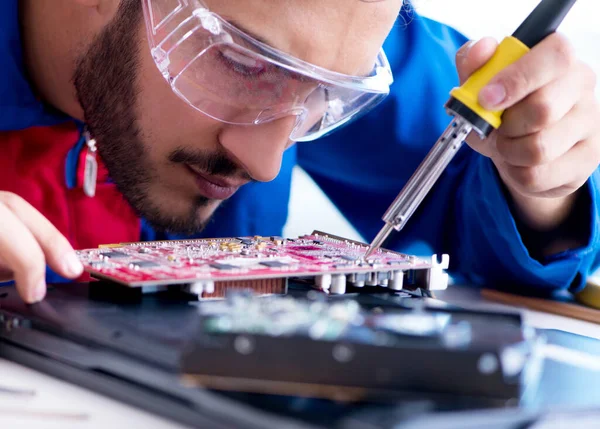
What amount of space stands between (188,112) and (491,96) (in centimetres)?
53

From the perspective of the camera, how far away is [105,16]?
4.01 ft

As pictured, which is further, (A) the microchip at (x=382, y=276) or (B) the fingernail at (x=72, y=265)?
(A) the microchip at (x=382, y=276)

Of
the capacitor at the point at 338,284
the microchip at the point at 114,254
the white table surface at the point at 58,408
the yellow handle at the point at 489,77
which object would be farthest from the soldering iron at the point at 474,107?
the white table surface at the point at 58,408

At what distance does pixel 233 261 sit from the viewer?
34.6 inches

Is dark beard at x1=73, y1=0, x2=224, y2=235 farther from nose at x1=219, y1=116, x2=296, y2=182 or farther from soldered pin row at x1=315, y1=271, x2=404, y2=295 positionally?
soldered pin row at x1=315, y1=271, x2=404, y2=295

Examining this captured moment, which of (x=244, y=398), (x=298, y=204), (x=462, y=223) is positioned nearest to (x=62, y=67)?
(x=298, y=204)

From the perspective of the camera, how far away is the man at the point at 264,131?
98 cm

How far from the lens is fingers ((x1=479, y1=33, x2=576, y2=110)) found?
2.86 feet

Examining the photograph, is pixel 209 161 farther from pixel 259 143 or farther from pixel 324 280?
pixel 324 280

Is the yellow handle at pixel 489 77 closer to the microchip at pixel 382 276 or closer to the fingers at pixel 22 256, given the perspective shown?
the microchip at pixel 382 276

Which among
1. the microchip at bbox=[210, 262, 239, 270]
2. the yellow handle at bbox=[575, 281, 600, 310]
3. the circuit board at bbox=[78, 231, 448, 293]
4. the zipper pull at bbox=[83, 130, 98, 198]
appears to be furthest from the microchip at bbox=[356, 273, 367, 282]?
the zipper pull at bbox=[83, 130, 98, 198]

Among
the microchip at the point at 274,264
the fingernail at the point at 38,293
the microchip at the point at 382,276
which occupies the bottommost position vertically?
the fingernail at the point at 38,293

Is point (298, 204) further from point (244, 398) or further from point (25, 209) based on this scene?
point (244, 398)

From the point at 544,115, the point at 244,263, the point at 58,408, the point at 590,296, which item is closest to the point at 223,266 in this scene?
the point at 244,263
